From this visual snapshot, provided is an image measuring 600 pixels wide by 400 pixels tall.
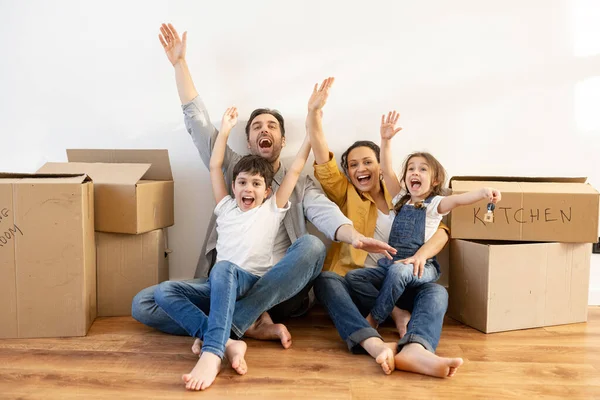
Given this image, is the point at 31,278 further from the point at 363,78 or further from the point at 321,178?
the point at 363,78

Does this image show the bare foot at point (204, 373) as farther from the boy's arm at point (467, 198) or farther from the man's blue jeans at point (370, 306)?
the boy's arm at point (467, 198)

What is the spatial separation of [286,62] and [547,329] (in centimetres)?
139

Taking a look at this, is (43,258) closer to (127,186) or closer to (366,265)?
(127,186)

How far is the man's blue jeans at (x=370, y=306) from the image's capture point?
1509 millimetres

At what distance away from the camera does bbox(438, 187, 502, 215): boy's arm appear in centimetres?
165

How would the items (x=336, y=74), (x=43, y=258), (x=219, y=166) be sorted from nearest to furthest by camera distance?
(x=43, y=258) < (x=219, y=166) < (x=336, y=74)

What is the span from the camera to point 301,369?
1.45 metres

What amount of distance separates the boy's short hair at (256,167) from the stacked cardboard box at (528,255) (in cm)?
65

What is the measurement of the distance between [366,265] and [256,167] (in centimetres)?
56

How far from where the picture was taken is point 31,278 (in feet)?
5.41

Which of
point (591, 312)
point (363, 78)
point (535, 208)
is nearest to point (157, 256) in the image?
point (363, 78)

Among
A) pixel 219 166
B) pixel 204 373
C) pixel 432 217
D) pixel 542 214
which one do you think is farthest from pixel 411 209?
pixel 204 373

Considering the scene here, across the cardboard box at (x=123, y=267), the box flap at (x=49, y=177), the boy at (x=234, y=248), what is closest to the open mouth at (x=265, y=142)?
the boy at (x=234, y=248)

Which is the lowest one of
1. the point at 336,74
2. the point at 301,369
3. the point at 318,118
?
the point at 301,369
